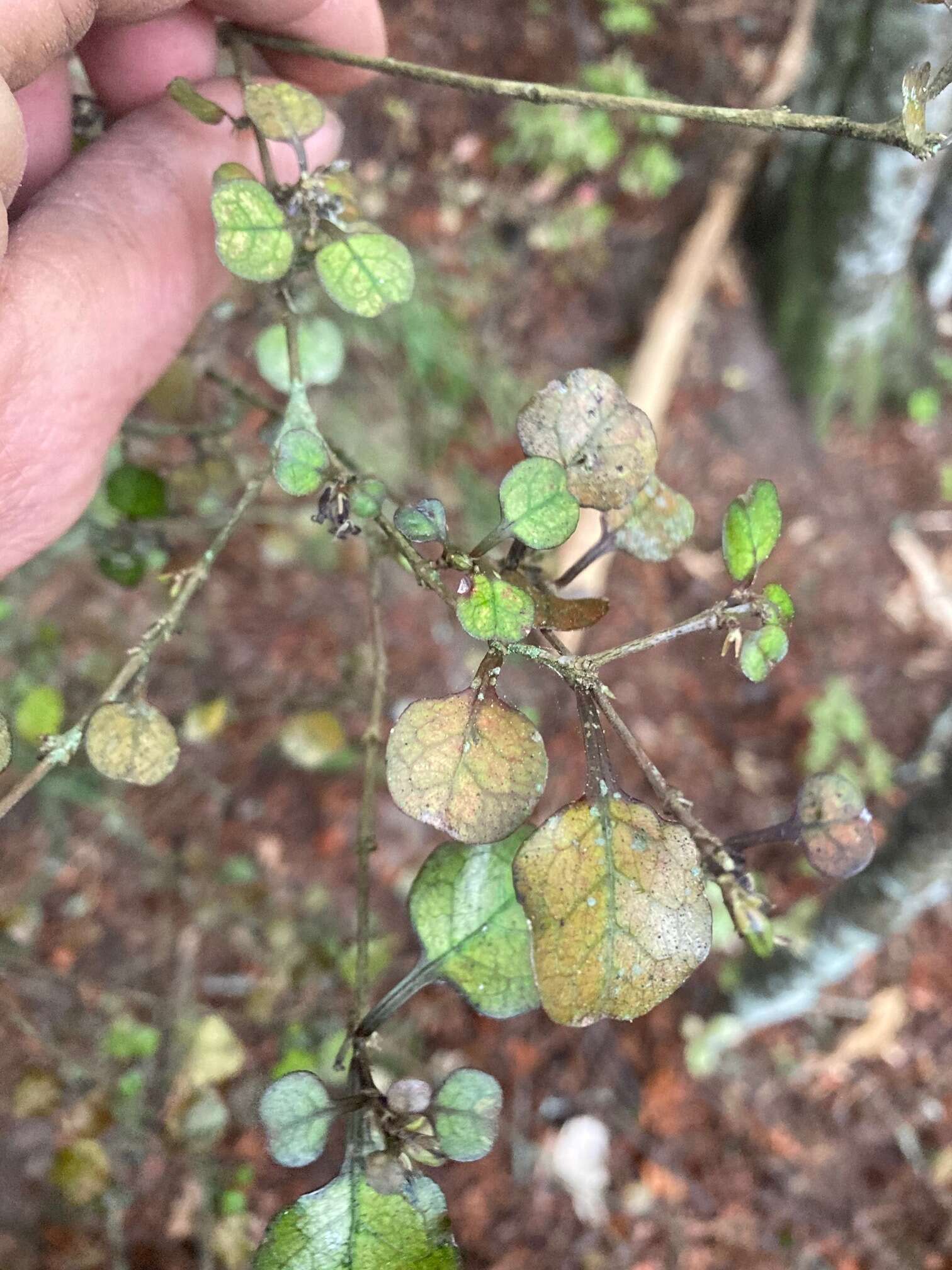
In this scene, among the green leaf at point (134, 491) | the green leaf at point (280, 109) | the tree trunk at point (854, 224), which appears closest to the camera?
the green leaf at point (280, 109)

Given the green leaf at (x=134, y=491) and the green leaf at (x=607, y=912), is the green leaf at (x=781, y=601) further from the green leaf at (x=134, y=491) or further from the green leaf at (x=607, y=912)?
the green leaf at (x=134, y=491)

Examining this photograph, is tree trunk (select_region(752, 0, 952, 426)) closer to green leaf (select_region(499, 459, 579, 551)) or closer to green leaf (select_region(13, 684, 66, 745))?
green leaf (select_region(499, 459, 579, 551))

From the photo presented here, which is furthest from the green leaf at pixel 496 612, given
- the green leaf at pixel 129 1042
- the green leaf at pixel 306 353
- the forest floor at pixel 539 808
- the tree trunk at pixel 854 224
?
the tree trunk at pixel 854 224

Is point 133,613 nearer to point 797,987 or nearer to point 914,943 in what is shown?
point 797,987

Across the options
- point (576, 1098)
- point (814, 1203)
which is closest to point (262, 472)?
point (576, 1098)

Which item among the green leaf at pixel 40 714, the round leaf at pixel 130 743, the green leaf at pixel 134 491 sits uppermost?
the round leaf at pixel 130 743

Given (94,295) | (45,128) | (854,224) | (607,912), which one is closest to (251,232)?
(94,295)

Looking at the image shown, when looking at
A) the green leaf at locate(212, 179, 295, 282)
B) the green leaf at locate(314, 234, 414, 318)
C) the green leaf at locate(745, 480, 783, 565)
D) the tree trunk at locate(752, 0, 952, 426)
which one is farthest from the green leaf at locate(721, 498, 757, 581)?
the tree trunk at locate(752, 0, 952, 426)

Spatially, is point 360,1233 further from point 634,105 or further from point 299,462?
point 634,105
